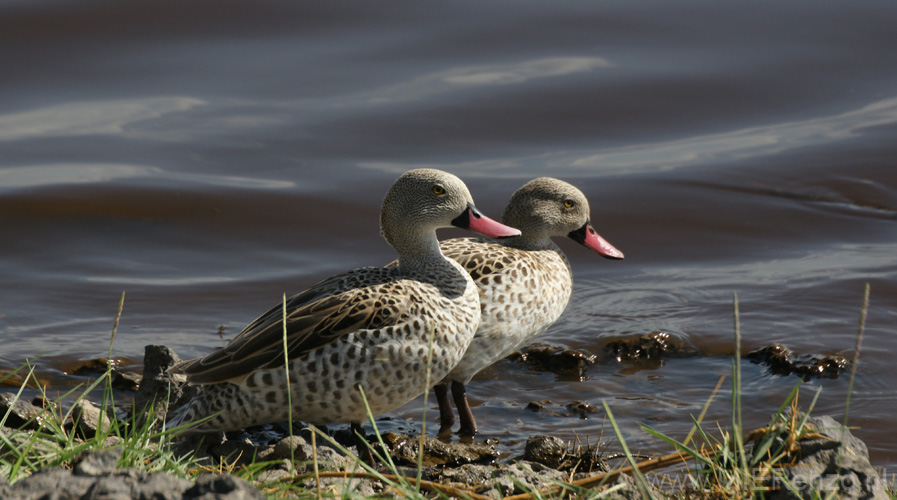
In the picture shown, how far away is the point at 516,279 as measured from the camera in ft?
18.1

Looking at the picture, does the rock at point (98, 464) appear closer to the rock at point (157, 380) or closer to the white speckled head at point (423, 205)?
the rock at point (157, 380)

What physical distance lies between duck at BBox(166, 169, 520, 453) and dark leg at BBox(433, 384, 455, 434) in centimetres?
75

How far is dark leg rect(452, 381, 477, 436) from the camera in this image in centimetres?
559

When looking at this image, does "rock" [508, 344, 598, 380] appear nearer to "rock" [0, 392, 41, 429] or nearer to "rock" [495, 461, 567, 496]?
"rock" [495, 461, 567, 496]

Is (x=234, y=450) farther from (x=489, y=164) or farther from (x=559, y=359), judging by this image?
(x=489, y=164)

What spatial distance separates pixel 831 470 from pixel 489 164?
7.02 m

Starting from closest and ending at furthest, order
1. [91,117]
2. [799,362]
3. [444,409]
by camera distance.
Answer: [444,409] → [799,362] → [91,117]

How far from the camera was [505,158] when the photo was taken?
10312 millimetres

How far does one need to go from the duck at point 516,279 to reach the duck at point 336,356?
0.38m

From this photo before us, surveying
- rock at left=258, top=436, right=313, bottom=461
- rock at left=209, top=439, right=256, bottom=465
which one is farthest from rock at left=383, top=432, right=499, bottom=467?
rock at left=258, top=436, right=313, bottom=461

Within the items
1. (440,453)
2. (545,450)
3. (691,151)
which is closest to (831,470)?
(545,450)

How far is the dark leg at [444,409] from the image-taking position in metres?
5.71

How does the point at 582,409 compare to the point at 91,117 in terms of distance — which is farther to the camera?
the point at 91,117

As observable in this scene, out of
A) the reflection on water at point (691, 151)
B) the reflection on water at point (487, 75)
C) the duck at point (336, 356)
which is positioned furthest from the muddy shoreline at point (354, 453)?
the reflection on water at point (487, 75)
